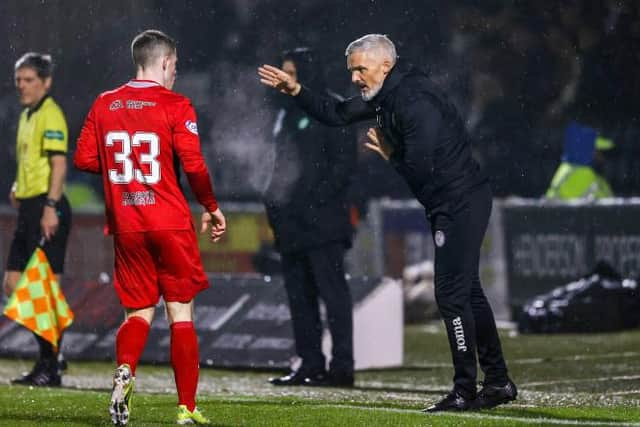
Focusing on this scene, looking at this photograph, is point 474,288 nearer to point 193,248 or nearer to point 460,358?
point 460,358

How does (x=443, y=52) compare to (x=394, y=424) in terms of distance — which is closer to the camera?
(x=394, y=424)

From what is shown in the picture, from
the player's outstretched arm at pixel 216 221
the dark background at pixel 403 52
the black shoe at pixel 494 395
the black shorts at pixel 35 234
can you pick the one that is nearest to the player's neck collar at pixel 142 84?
the player's outstretched arm at pixel 216 221

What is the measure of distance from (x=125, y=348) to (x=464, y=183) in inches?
70.5

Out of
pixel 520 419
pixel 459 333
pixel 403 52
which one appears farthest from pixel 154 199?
pixel 403 52

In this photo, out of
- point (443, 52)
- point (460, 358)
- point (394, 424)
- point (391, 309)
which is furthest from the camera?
point (443, 52)

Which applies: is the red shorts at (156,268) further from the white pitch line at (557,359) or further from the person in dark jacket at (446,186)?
the white pitch line at (557,359)

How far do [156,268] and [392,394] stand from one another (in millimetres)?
2616

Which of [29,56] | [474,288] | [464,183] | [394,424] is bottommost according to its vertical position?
[394,424]

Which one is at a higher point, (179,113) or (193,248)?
(179,113)

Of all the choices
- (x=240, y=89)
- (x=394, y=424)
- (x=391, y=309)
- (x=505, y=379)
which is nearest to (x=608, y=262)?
(x=391, y=309)

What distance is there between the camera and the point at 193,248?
7.09 m

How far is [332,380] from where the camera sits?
394 inches

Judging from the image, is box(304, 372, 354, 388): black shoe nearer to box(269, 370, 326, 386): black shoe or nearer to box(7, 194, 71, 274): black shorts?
box(269, 370, 326, 386): black shoe

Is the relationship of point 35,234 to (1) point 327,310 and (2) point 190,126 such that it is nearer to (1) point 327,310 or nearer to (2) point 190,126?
(1) point 327,310
